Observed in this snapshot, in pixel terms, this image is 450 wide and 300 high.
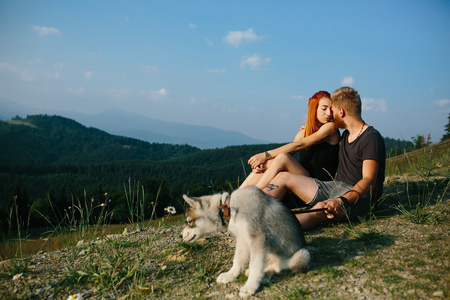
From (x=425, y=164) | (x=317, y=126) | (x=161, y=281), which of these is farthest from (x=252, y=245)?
(x=425, y=164)

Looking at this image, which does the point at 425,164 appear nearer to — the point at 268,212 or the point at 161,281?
the point at 268,212

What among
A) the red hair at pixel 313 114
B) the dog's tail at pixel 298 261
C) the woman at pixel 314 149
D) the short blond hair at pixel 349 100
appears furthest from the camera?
the red hair at pixel 313 114

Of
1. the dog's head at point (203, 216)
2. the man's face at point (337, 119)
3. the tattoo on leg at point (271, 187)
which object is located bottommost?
the dog's head at point (203, 216)

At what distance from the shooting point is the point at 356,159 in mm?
5516

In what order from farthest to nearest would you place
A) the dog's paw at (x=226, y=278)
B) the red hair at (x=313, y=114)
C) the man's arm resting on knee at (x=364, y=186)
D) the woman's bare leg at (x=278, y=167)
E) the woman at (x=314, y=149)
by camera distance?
the red hair at (x=313, y=114) → the woman at (x=314, y=149) → the woman's bare leg at (x=278, y=167) → the man's arm resting on knee at (x=364, y=186) → the dog's paw at (x=226, y=278)

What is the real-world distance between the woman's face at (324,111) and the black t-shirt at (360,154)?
0.50 meters

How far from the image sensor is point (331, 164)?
21.1ft

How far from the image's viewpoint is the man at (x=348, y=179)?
513cm

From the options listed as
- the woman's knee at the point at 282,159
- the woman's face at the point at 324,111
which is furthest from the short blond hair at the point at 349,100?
the woman's knee at the point at 282,159

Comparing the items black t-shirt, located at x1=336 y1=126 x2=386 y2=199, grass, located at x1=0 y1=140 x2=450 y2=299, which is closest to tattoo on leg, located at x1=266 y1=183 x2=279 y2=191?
grass, located at x1=0 y1=140 x2=450 y2=299

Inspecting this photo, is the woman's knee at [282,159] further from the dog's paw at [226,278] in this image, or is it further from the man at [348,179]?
the dog's paw at [226,278]

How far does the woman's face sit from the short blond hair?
0.57m

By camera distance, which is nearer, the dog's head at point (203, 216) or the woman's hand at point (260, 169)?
the dog's head at point (203, 216)

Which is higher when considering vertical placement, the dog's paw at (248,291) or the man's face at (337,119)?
the man's face at (337,119)
